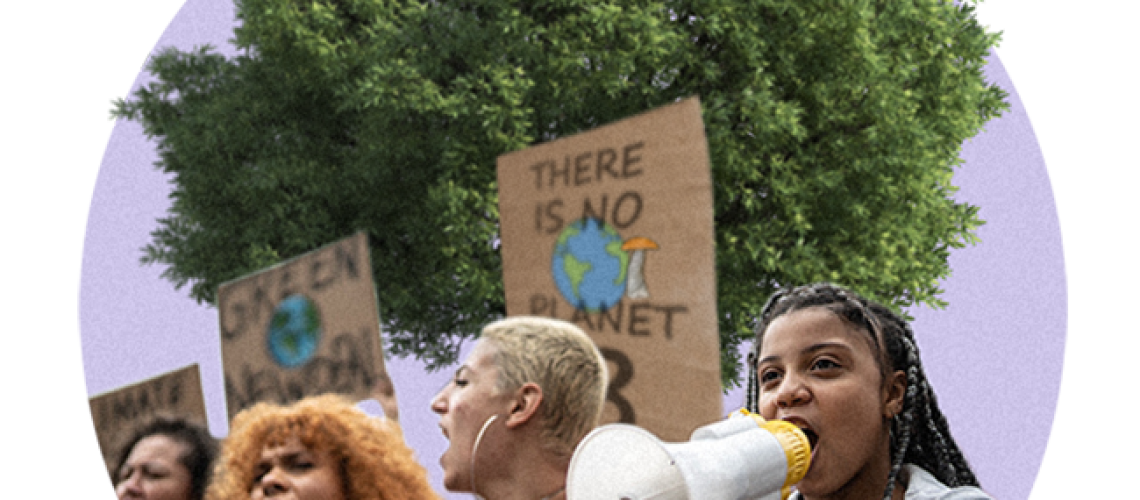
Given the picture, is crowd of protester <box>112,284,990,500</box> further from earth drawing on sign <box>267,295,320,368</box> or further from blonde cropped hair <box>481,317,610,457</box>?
earth drawing on sign <box>267,295,320,368</box>

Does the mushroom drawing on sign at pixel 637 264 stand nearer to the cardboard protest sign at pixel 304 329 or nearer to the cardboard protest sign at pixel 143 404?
the cardboard protest sign at pixel 304 329

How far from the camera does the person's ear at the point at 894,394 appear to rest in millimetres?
2377

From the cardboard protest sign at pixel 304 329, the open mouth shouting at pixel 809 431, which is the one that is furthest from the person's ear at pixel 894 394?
the cardboard protest sign at pixel 304 329

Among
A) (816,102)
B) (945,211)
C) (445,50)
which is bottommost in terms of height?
(945,211)

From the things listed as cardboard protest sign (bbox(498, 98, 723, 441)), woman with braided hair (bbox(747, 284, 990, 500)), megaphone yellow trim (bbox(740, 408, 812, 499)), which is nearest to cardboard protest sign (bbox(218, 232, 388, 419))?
cardboard protest sign (bbox(498, 98, 723, 441))

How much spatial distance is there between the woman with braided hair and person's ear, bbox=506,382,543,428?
116 cm

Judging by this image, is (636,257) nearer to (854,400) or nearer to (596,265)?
(596,265)

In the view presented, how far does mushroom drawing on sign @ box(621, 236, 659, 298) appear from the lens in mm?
5570

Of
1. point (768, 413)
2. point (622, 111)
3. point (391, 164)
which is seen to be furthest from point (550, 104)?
point (768, 413)

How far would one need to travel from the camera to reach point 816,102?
823 cm

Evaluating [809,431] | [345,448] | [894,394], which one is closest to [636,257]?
[345,448]

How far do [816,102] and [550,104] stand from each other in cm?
201

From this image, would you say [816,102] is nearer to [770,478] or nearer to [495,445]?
[495,445]

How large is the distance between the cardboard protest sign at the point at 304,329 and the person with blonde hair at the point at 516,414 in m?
2.33
